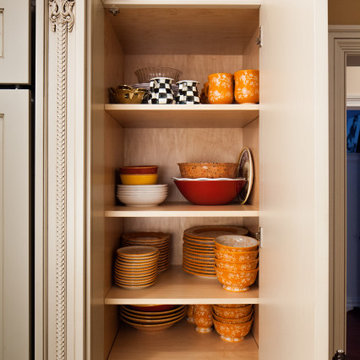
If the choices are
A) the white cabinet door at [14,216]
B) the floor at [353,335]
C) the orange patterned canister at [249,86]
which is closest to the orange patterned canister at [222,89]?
the orange patterned canister at [249,86]

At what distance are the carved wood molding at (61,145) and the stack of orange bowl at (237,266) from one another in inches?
20.6

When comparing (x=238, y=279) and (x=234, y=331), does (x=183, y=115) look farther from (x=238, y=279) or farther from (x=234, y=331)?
(x=234, y=331)

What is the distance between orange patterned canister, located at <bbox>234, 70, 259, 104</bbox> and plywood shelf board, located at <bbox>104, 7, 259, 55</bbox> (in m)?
0.21

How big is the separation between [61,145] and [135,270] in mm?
526

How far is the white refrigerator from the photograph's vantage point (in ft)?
2.68

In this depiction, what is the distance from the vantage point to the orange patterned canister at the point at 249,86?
105cm

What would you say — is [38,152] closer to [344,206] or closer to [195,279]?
[195,279]

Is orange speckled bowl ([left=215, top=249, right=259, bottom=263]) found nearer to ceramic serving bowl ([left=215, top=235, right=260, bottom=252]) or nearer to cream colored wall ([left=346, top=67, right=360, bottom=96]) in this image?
ceramic serving bowl ([left=215, top=235, right=260, bottom=252])

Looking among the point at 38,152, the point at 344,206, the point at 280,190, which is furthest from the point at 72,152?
the point at 344,206

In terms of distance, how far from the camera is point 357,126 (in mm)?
3557

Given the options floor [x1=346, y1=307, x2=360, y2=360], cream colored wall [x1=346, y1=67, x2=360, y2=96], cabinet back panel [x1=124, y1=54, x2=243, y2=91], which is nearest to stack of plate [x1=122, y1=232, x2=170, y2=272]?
cabinet back panel [x1=124, y1=54, x2=243, y2=91]

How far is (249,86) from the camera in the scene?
1.05 metres

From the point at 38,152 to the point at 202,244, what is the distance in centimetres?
70

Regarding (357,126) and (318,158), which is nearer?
(318,158)
